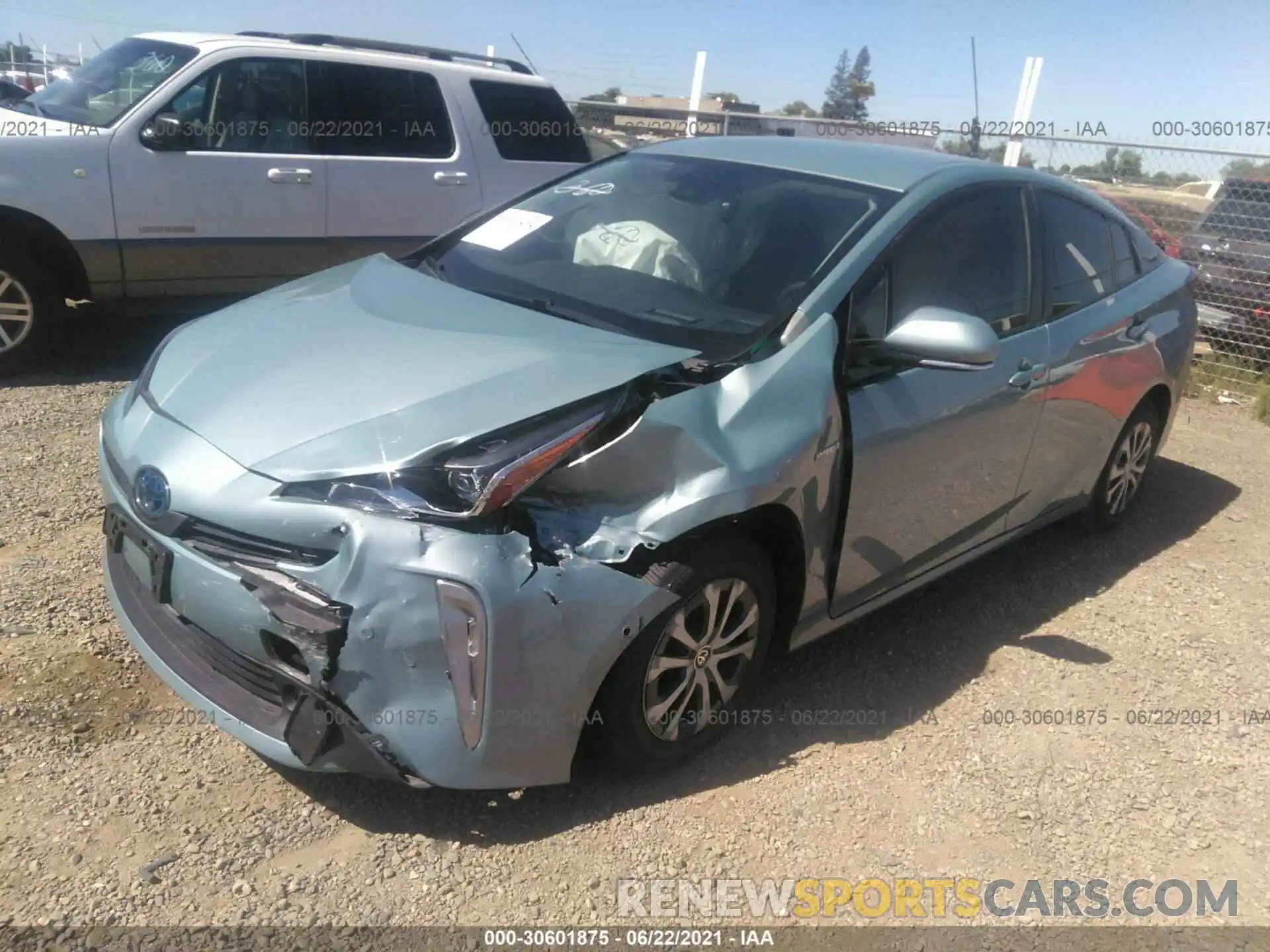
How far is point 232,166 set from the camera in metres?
6.15

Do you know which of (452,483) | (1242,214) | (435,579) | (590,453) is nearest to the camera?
(435,579)

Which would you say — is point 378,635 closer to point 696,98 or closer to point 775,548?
point 775,548

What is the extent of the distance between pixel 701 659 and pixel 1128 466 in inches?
121

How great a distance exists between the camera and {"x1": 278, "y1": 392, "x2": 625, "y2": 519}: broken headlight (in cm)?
236

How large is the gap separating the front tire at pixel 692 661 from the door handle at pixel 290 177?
466 centimetres

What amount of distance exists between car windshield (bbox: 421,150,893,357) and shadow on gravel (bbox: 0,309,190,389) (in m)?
3.17

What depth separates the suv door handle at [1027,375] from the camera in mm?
3672

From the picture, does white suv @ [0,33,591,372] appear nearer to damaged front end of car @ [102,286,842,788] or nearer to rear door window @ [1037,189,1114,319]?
damaged front end of car @ [102,286,842,788]

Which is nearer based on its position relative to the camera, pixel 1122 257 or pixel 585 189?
pixel 585 189

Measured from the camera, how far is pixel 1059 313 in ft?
13.1

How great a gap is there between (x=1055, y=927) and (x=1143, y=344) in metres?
2.83

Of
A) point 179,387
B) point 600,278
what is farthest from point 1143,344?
point 179,387

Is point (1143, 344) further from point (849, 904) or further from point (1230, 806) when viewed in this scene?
point (849, 904)

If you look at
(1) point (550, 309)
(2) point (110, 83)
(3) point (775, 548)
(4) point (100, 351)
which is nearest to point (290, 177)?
(2) point (110, 83)
